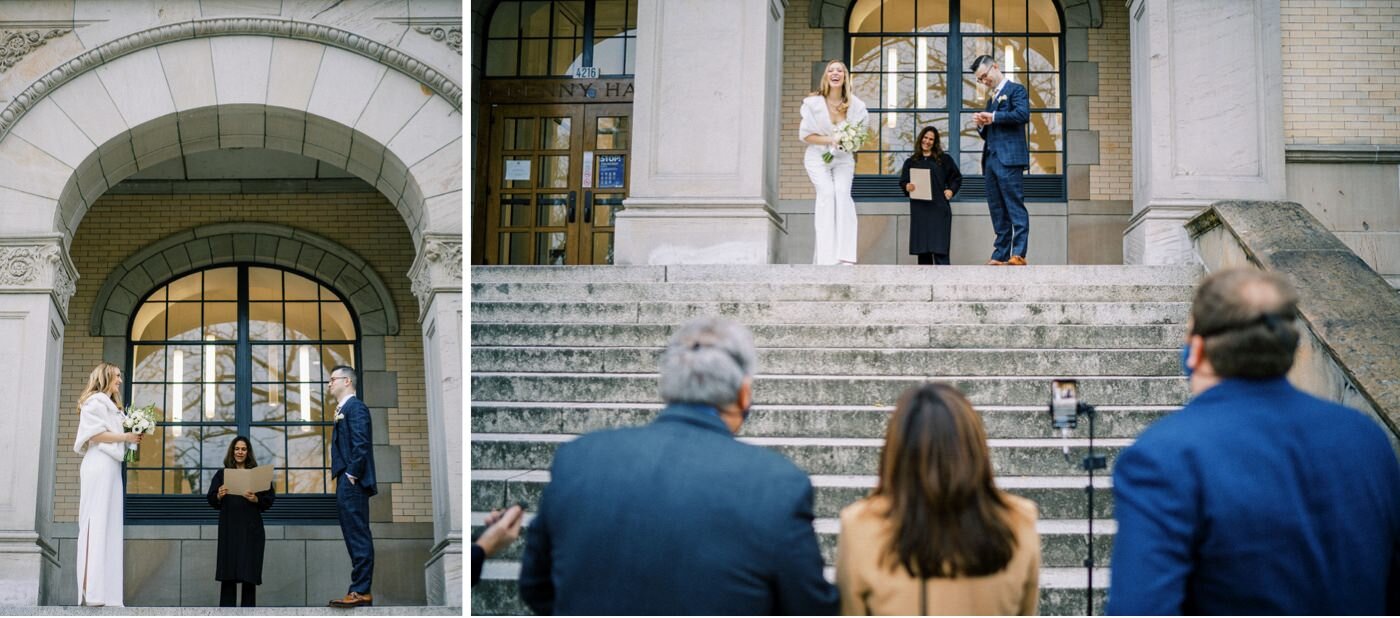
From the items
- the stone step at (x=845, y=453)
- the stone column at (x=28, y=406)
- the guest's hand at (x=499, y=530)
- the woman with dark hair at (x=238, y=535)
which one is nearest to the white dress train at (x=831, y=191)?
the stone step at (x=845, y=453)

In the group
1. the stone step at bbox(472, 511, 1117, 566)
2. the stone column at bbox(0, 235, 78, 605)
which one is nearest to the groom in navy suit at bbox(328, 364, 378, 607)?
the stone column at bbox(0, 235, 78, 605)

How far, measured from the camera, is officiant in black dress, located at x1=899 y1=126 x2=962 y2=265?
14.0 meters

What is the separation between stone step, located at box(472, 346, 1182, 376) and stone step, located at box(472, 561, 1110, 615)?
2.37 m

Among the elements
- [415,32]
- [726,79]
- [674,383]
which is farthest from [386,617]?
[674,383]

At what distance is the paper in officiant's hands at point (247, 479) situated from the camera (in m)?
12.0

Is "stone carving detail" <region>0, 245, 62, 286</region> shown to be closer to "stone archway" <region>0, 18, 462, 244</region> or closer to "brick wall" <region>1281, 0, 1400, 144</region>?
"stone archway" <region>0, 18, 462, 244</region>

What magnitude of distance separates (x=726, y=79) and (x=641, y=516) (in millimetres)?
9357

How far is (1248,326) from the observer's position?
12.1ft

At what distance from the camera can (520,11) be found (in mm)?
17078

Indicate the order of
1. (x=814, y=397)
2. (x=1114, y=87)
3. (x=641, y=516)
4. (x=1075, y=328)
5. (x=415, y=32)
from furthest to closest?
1. (x=1114, y=87)
2. (x=415, y=32)
3. (x=1075, y=328)
4. (x=814, y=397)
5. (x=641, y=516)

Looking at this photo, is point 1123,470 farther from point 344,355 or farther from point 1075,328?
point 344,355

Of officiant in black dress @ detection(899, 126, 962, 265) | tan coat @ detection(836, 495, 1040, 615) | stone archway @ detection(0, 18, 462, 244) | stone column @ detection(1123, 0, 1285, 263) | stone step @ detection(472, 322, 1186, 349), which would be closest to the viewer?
tan coat @ detection(836, 495, 1040, 615)

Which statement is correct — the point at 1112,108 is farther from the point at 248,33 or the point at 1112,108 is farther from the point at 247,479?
the point at 247,479

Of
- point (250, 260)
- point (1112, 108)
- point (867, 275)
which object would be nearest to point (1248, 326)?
point (867, 275)
